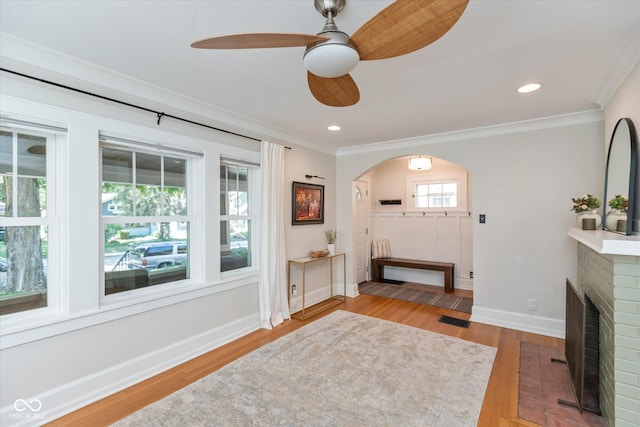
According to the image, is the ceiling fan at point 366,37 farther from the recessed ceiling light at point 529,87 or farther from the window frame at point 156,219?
the recessed ceiling light at point 529,87

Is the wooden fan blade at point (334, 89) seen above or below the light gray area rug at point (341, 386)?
above

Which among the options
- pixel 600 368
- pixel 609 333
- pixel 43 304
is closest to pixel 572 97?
pixel 609 333

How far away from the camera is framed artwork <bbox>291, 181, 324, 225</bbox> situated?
13.8 feet

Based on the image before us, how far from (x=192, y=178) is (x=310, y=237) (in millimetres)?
2015

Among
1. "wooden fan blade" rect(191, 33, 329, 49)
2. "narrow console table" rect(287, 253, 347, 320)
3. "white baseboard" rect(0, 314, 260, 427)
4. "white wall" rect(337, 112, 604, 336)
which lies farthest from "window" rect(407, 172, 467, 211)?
"wooden fan blade" rect(191, 33, 329, 49)

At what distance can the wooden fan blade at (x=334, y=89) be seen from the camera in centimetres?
171

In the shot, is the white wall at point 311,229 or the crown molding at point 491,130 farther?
the white wall at point 311,229

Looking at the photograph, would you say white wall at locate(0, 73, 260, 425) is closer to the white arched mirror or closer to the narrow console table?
the narrow console table

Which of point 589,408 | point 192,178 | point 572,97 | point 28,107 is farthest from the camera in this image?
point 192,178

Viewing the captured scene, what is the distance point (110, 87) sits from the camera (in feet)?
7.65

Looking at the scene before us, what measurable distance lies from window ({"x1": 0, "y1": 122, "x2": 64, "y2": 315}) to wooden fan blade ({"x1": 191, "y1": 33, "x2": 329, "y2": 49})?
1.60 metres

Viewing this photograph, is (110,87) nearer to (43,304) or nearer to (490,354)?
(43,304)

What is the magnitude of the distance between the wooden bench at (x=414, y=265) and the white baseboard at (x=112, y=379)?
334 centimetres

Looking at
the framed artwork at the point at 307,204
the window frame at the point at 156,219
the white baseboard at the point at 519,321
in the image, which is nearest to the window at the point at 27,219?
the window frame at the point at 156,219
